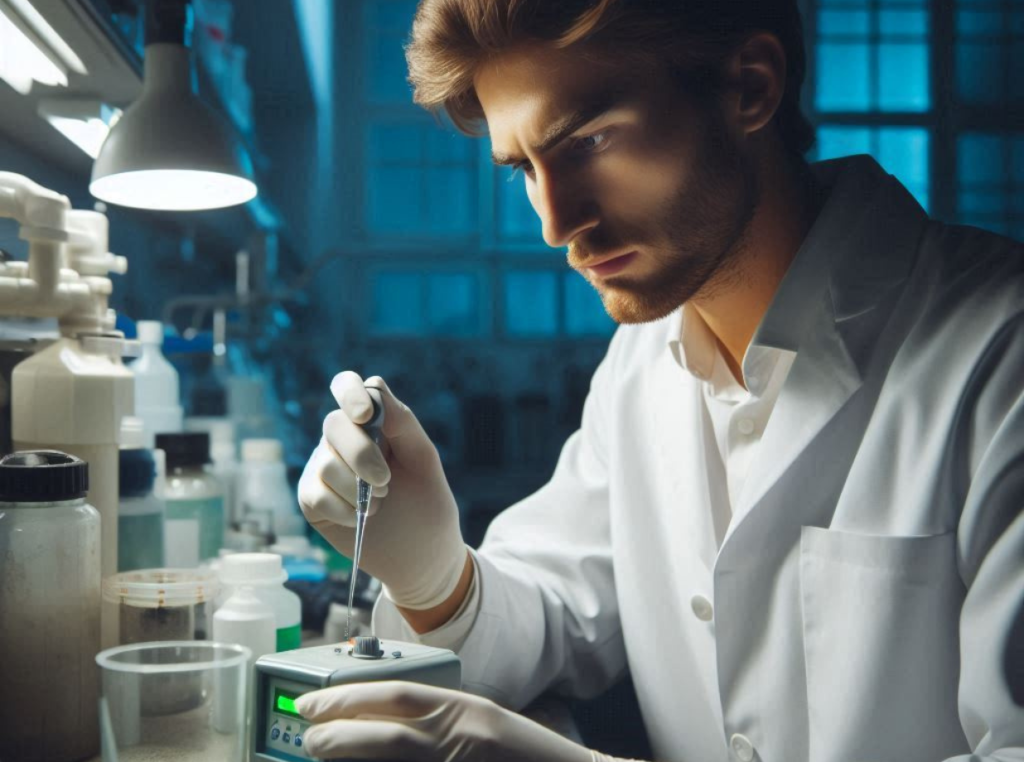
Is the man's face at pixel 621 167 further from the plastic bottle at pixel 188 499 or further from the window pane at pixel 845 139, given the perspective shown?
the window pane at pixel 845 139

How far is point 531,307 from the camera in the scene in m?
4.77

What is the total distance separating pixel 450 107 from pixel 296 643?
2.74 ft

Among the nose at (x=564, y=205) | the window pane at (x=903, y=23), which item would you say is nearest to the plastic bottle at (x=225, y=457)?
the nose at (x=564, y=205)

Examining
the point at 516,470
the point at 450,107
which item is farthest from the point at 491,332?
the point at 450,107

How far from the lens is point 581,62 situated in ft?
3.38

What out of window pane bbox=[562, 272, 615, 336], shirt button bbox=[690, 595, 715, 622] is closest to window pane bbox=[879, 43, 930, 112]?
window pane bbox=[562, 272, 615, 336]

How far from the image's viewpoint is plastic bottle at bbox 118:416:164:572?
1.10 m

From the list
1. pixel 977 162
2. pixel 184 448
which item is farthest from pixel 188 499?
pixel 977 162

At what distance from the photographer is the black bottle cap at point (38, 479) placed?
0.77 metres

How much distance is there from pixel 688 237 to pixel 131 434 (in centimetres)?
80

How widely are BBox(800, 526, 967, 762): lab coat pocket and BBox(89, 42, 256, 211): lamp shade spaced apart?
3.37 ft

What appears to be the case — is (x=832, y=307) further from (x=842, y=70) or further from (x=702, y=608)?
(x=842, y=70)

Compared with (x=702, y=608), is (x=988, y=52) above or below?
above

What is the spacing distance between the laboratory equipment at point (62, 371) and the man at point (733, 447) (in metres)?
0.25
